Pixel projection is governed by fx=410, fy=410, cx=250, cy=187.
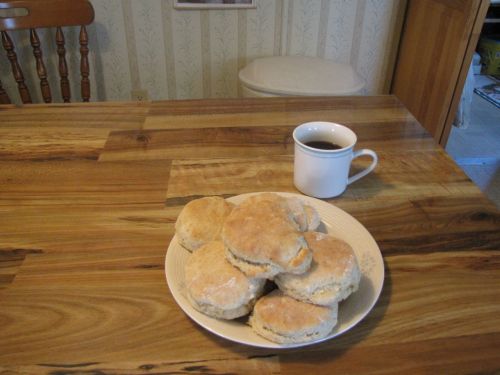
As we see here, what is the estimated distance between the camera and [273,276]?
482 mm

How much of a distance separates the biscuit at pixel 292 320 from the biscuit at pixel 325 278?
10mm

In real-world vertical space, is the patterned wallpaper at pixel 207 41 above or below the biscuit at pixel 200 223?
below

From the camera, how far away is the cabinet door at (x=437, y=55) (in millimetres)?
1674

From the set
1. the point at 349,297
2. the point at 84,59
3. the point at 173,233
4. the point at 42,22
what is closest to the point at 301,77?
the point at 84,59

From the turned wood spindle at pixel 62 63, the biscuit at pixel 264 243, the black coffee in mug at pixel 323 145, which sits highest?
the biscuit at pixel 264 243

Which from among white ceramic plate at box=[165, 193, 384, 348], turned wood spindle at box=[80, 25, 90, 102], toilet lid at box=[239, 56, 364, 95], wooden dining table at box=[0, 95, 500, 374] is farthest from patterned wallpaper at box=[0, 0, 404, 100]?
white ceramic plate at box=[165, 193, 384, 348]

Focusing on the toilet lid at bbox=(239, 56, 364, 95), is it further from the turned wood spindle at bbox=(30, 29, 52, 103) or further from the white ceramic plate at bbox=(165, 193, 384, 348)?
the white ceramic plate at bbox=(165, 193, 384, 348)

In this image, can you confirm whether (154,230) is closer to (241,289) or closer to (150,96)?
(241,289)

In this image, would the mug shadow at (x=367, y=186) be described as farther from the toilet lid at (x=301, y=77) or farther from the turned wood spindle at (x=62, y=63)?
the turned wood spindle at (x=62, y=63)

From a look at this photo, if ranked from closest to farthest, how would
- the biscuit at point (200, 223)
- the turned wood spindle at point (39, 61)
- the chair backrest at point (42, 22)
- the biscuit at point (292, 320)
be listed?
1. the biscuit at point (292, 320)
2. the biscuit at point (200, 223)
3. the chair backrest at point (42, 22)
4. the turned wood spindle at point (39, 61)

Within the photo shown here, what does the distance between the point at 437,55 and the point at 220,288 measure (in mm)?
1807

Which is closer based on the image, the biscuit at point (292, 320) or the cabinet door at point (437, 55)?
the biscuit at point (292, 320)

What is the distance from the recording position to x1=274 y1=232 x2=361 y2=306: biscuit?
0.48m

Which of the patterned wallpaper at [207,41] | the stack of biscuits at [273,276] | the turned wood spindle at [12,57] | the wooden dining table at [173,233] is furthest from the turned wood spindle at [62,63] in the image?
the stack of biscuits at [273,276]
